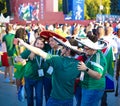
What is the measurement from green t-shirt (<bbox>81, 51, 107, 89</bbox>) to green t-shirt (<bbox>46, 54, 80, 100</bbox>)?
51 centimetres

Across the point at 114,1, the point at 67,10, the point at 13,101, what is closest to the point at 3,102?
the point at 13,101

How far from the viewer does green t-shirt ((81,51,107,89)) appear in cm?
538

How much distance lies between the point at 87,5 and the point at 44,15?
49650 mm

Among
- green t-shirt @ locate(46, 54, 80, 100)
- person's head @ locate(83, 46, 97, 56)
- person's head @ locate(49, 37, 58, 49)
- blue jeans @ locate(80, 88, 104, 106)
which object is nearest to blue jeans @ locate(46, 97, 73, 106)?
green t-shirt @ locate(46, 54, 80, 100)

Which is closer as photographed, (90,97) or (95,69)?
(95,69)

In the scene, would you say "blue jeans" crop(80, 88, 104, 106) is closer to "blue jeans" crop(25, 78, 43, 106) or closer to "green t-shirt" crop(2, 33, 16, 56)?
"blue jeans" crop(25, 78, 43, 106)

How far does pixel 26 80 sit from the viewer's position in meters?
6.82

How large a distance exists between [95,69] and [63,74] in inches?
24.3

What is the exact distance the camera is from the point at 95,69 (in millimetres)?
5332

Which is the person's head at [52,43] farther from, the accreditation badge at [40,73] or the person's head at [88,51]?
the person's head at [88,51]

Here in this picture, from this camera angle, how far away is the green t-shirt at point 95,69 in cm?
538

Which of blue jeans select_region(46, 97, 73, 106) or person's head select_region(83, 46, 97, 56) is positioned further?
person's head select_region(83, 46, 97, 56)

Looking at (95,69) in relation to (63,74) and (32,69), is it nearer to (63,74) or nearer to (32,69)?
(63,74)

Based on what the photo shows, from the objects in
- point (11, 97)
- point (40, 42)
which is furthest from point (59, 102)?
point (11, 97)
